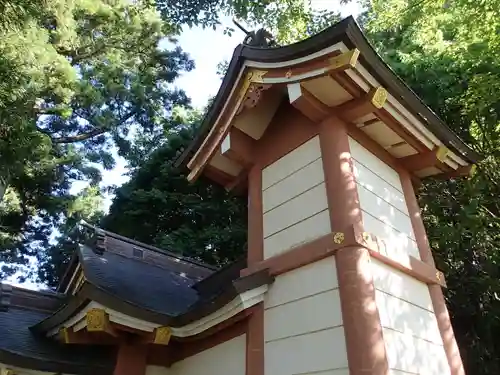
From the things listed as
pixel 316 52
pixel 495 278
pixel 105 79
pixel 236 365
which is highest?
pixel 105 79

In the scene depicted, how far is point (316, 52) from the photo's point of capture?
12.8 feet

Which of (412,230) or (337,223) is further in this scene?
(412,230)

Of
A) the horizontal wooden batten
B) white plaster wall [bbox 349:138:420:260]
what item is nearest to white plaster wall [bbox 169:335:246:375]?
the horizontal wooden batten

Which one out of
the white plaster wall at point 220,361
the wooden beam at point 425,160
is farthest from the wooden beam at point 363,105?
the white plaster wall at point 220,361

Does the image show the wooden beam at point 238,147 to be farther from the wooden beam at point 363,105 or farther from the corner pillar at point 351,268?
the wooden beam at point 363,105

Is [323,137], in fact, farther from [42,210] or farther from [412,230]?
[42,210]

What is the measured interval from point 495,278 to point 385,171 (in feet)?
12.7

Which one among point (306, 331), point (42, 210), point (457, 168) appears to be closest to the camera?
point (306, 331)

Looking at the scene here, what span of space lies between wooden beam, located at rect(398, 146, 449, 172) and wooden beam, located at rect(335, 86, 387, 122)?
105cm

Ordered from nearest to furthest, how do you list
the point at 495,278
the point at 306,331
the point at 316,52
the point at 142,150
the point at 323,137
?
the point at 306,331
the point at 316,52
the point at 323,137
the point at 495,278
the point at 142,150

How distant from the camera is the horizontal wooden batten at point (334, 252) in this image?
3459mm

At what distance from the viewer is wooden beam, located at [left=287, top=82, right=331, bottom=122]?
4055mm

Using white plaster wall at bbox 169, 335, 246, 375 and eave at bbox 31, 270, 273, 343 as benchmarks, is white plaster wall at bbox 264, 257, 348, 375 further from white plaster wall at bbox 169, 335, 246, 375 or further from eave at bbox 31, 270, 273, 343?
white plaster wall at bbox 169, 335, 246, 375

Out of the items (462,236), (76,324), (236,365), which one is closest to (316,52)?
(236,365)
